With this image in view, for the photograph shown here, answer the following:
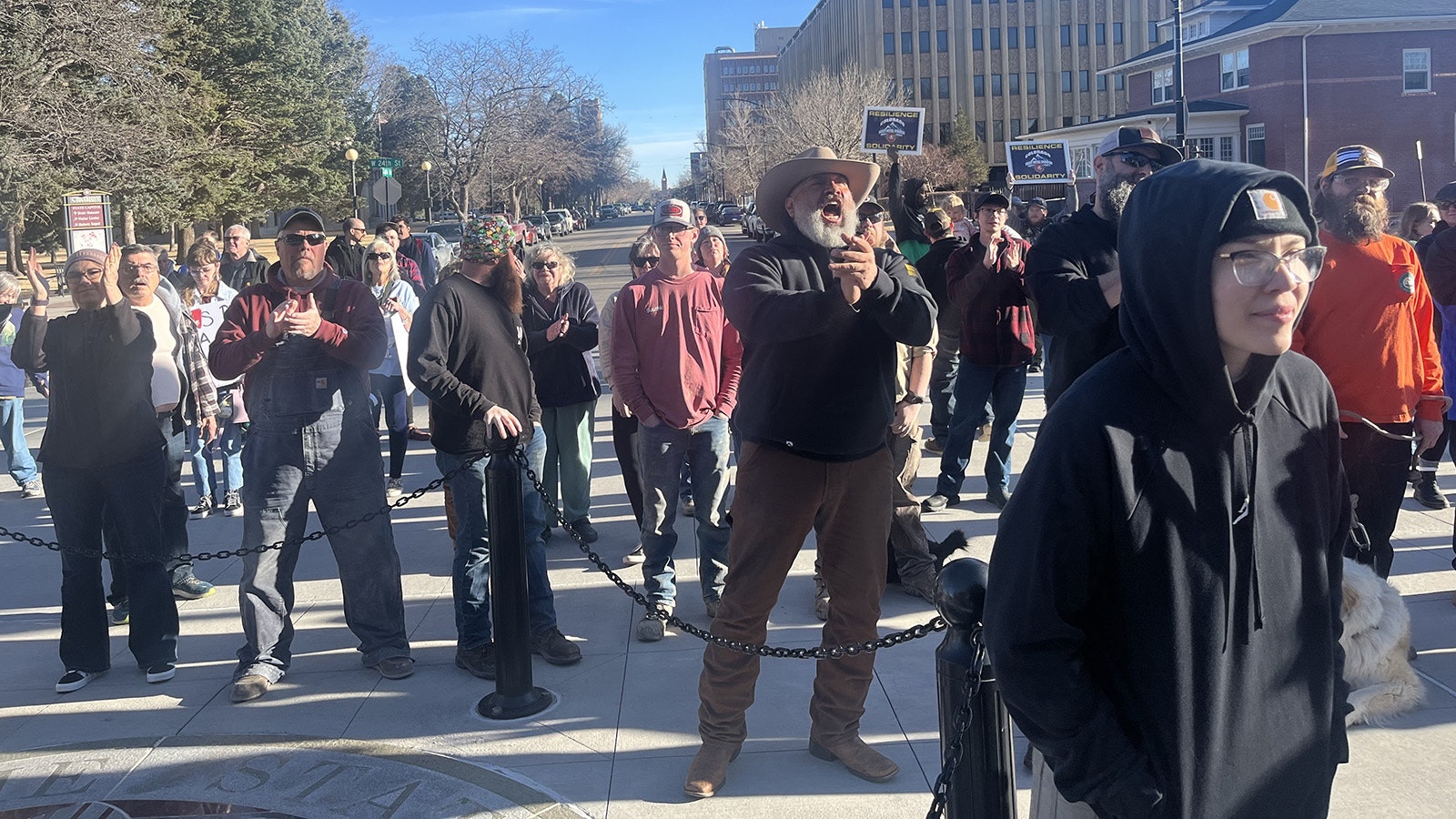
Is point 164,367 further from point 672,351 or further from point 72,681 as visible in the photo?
point 672,351

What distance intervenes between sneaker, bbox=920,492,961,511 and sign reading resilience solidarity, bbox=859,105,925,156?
25.4ft

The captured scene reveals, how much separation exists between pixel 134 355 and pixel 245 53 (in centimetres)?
4399

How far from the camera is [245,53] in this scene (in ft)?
146

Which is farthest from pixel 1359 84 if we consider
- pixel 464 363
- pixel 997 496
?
pixel 464 363

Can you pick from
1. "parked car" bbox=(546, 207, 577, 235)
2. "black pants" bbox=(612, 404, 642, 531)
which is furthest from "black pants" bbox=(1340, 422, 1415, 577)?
"parked car" bbox=(546, 207, 577, 235)

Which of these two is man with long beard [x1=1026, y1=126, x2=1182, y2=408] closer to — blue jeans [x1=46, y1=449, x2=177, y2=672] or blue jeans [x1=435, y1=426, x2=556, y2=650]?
blue jeans [x1=435, y1=426, x2=556, y2=650]

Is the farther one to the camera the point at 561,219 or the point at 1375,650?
the point at 561,219

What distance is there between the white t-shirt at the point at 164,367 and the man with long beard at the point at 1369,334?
19.0 ft

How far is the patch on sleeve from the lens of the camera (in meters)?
1.96

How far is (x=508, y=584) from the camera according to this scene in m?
4.72

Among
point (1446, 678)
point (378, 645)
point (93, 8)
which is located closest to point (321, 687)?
point (378, 645)

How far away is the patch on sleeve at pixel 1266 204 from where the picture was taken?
6.45ft

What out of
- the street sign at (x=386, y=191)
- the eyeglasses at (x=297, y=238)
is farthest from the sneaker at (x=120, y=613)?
the street sign at (x=386, y=191)

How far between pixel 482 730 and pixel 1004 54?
323 ft
